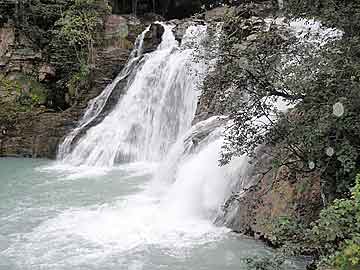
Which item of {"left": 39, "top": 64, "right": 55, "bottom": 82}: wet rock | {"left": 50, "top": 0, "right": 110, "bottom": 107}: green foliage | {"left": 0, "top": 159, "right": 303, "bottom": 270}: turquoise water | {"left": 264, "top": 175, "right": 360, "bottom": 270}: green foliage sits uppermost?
{"left": 50, "top": 0, "right": 110, "bottom": 107}: green foliage

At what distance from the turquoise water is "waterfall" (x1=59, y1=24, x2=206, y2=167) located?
250 cm

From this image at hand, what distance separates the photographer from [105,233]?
7738 mm

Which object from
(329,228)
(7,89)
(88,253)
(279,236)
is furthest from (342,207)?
(7,89)

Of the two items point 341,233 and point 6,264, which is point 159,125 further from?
point 341,233

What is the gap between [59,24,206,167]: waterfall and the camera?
13896 mm

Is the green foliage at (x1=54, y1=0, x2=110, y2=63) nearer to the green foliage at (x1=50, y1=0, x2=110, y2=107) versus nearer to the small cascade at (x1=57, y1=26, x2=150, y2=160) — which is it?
the green foliage at (x1=50, y1=0, x2=110, y2=107)

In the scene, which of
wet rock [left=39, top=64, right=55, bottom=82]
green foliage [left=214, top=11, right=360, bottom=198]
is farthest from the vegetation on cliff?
wet rock [left=39, top=64, right=55, bottom=82]

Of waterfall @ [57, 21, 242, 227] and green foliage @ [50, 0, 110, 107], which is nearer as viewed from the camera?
waterfall @ [57, 21, 242, 227]

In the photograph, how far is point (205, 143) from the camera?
A: 9.62 metres

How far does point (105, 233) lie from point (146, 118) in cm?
730

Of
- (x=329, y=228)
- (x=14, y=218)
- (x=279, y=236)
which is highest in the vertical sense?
(x=329, y=228)

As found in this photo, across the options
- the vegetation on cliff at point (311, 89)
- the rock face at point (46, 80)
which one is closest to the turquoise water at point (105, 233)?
the vegetation on cliff at point (311, 89)

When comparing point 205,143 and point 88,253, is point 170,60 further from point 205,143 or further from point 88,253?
point 88,253

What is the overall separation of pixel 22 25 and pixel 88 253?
42.3 ft
